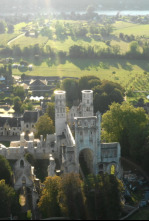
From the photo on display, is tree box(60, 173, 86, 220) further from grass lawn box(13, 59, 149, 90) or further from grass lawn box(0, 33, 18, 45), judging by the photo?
grass lawn box(0, 33, 18, 45)

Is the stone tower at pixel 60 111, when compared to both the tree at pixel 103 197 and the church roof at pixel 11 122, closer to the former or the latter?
the church roof at pixel 11 122

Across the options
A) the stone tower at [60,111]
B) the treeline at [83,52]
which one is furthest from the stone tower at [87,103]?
the treeline at [83,52]

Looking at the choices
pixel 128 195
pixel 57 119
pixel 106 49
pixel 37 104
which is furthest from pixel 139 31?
pixel 128 195

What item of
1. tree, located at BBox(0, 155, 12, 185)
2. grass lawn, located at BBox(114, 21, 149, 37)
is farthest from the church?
grass lawn, located at BBox(114, 21, 149, 37)

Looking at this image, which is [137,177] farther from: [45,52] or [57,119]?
[45,52]

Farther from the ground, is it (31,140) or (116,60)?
(116,60)

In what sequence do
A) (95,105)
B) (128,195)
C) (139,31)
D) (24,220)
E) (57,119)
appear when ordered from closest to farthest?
(24,220), (128,195), (57,119), (95,105), (139,31)
